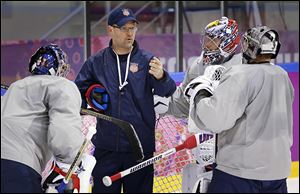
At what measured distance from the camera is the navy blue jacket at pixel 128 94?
3303 mm

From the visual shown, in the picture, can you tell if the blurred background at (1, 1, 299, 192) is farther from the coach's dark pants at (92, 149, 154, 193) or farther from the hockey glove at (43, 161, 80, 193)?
the hockey glove at (43, 161, 80, 193)

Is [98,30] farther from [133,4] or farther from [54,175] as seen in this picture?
[54,175]

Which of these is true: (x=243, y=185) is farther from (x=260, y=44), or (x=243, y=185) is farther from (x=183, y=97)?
(x=183, y=97)

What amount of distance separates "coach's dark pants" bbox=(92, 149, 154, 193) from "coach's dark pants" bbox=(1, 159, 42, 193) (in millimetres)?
720

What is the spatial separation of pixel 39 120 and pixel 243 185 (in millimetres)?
711

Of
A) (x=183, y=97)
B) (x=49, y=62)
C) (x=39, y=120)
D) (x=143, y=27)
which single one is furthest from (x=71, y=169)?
(x=143, y=27)

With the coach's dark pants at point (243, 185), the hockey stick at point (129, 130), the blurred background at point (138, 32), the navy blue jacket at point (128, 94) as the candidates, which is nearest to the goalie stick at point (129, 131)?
the hockey stick at point (129, 130)

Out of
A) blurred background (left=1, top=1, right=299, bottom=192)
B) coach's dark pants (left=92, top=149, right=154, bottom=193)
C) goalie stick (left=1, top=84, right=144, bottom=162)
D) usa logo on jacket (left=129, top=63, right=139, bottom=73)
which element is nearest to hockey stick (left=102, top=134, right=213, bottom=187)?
goalie stick (left=1, top=84, right=144, bottom=162)

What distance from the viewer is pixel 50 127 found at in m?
2.62

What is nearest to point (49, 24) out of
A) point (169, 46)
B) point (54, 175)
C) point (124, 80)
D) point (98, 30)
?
point (98, 30)

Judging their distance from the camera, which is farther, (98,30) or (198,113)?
(98,30)

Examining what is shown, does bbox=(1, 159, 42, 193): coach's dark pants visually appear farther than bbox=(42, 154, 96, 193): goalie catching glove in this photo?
No

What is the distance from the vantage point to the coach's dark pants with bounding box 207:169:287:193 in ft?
8.97

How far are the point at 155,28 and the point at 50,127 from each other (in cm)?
448
